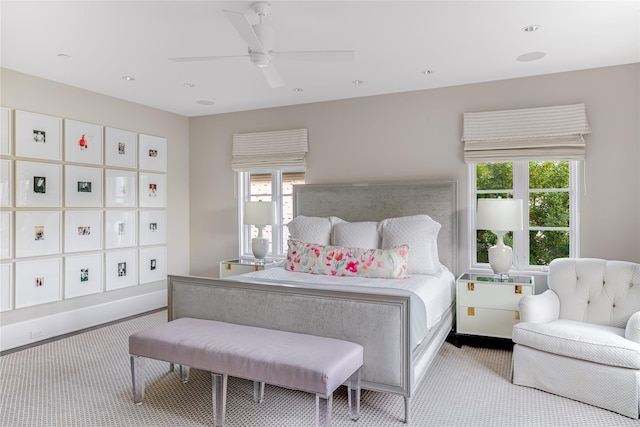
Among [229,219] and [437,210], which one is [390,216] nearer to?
[437,210]

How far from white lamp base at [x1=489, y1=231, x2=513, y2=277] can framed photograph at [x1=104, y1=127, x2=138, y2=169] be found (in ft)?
13.2

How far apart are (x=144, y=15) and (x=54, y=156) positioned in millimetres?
2086

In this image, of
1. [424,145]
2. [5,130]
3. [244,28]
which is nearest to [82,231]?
[5,130]

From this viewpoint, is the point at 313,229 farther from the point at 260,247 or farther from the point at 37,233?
the point at 37,233

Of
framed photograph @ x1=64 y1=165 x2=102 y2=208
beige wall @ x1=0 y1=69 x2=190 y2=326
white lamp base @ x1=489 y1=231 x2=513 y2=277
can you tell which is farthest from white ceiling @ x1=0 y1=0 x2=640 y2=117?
white lamp base @ x1=489 y1=231 x2=513 y2=277

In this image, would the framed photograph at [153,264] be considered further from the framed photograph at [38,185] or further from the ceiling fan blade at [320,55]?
the ceiling fan blade at [320,55]

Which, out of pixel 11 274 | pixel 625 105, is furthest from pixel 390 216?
pixel 11 274

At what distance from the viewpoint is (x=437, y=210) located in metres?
4.20

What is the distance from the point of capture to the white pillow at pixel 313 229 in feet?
13.8

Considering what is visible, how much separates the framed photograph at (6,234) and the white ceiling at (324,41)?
1.33 m

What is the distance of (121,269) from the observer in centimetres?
473

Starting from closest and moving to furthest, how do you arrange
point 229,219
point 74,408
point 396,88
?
point 74,408, point 396,88, point 229,219

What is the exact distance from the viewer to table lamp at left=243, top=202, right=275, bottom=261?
15.7ft

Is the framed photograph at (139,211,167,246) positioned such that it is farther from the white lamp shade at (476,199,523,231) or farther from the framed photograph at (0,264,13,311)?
the white lamp shade at (476,199,523,231)
